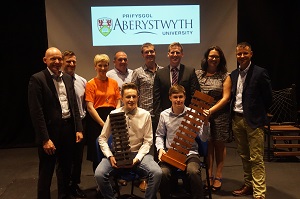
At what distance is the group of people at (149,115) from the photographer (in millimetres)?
2785

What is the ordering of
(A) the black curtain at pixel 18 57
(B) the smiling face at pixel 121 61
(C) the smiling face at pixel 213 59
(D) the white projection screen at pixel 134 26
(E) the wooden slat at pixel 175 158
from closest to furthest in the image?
1. (E) the wooden slat at pixel 175 158
2. (C) the smiling face at pixel 213 59
3. (B) the smiling face at pixel 121 61
4. (D) the white projection screen at pixel 134 26
5. (A) the black curtain at pixel 18 57

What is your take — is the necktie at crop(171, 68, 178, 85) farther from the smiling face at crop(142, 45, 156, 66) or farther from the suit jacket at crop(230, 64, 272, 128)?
the suit jacket at crop(230, 64, 272, 128)

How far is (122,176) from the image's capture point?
278 centimetres

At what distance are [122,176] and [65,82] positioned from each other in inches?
40.8

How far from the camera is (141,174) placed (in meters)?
2.79

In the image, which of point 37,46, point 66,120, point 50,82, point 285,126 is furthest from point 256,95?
point 37,46

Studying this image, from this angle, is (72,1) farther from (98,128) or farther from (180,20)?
(98,128)

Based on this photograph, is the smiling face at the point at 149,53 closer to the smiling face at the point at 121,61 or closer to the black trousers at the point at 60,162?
the smiling face at the point at 121,61

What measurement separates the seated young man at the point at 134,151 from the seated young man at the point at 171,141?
0.38ft

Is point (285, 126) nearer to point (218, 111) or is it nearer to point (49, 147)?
point (218, 111)

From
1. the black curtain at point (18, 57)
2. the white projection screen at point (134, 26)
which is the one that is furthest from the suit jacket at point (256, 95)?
the black curtain at point (18, 57)

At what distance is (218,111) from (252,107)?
40cm

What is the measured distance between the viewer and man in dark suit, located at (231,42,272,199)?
10.1 ft

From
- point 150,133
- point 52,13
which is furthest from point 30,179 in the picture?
point 52,13
